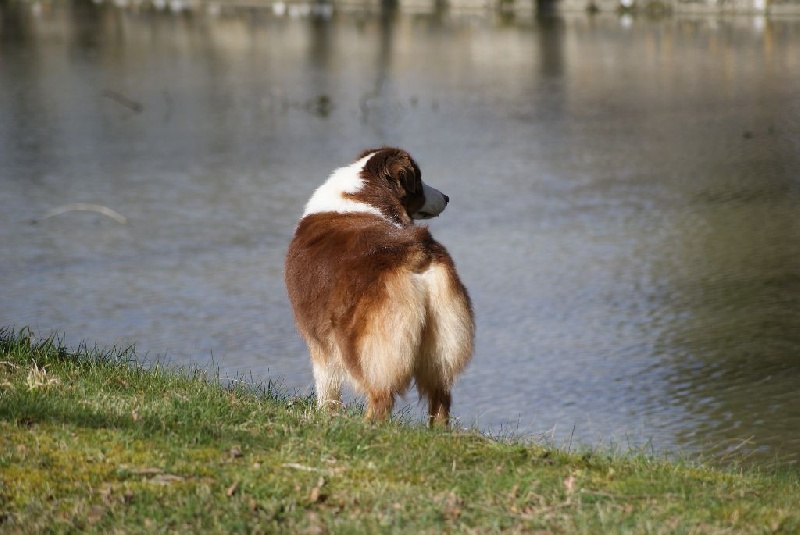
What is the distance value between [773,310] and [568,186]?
613 cm

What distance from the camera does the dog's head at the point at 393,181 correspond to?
23.0 feet

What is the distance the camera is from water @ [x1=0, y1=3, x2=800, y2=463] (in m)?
9.84

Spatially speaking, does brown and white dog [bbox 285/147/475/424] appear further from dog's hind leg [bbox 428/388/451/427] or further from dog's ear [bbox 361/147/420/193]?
dog's ear [bbox 361/147/420/193]

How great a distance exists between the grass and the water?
1330 mm

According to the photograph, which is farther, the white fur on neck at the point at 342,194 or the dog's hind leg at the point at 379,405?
Answer: the white fur on neck at the point at 342,194

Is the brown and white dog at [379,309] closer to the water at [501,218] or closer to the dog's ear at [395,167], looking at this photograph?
the dog's ear at [395,167]

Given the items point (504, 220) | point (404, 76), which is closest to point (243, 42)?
point (404, 76)

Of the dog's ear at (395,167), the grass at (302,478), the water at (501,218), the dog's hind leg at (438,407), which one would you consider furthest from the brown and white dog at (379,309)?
the water at (501,218)

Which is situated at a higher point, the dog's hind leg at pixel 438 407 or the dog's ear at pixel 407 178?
the dog's ear at pixel 407 178

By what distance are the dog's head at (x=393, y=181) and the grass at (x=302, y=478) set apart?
143 centimetres

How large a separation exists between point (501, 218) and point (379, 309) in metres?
9.72

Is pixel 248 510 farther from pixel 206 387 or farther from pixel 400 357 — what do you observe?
pixel 206 387

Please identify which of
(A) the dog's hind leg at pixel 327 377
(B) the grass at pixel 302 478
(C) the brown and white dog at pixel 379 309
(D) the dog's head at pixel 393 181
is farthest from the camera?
(D) the dog's head at pixel 393 181

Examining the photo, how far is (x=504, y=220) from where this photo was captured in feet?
49.8
